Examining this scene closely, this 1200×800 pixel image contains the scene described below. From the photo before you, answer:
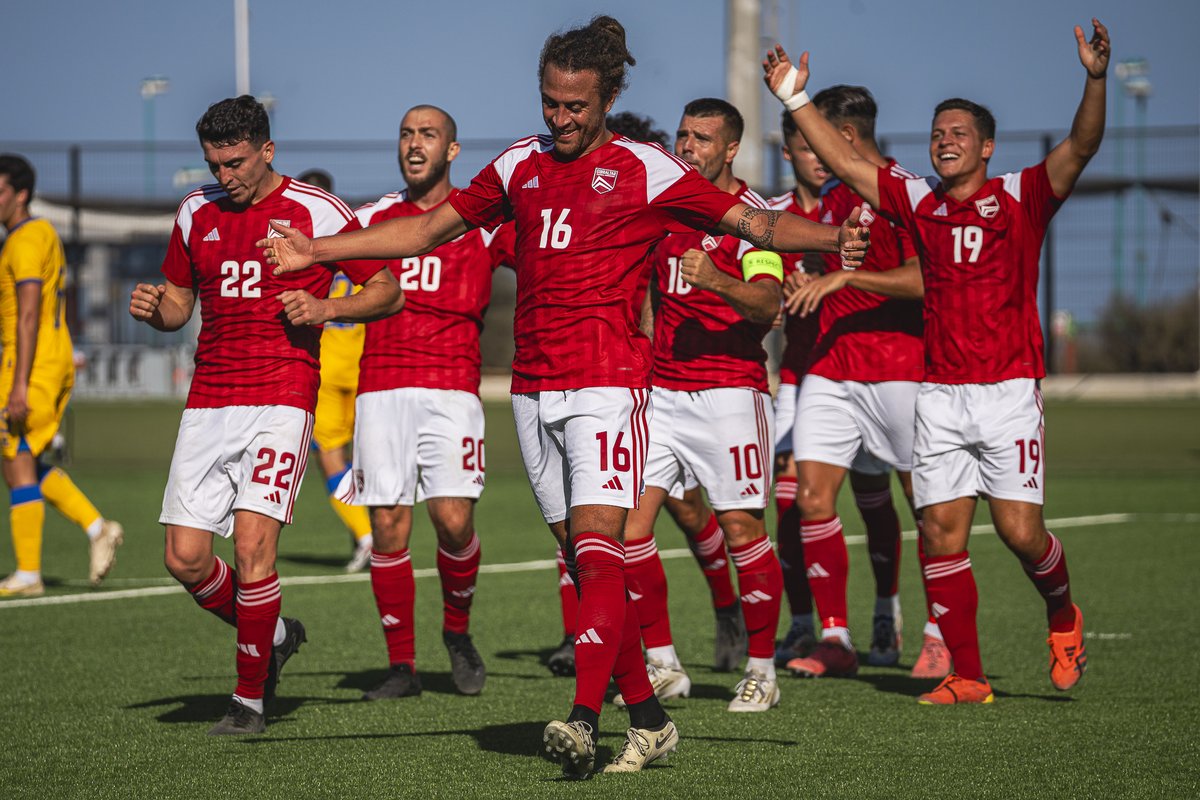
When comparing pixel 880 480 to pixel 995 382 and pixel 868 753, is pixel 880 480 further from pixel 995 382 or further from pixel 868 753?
pixel 868 753

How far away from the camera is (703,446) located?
270 inches

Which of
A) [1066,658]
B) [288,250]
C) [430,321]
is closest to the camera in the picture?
[288,250]

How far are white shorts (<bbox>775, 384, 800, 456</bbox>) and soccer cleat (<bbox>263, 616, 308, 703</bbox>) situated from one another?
9.24 ft

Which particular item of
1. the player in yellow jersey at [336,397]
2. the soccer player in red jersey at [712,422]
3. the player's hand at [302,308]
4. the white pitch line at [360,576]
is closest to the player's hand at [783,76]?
the soccer player in red jersey at [712,422]

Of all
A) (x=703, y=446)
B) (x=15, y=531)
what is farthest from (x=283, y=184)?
(x=15, y=531)

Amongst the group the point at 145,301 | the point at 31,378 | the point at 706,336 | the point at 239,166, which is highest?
the point at 239,166

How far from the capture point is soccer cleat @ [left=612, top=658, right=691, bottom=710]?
668 centimetres

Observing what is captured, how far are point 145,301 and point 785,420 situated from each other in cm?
354

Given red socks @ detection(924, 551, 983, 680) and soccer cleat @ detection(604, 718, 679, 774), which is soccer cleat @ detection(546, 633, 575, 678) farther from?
soccer cleat @ detection(604, 718, 679, 774)

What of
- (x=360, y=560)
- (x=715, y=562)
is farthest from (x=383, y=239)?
(x=360, y=560)

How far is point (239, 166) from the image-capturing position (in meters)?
6.09

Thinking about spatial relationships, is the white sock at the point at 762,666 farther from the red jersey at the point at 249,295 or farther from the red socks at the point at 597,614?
the red jersey at the point at 249,295

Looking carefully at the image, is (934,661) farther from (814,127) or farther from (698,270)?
(814,127)

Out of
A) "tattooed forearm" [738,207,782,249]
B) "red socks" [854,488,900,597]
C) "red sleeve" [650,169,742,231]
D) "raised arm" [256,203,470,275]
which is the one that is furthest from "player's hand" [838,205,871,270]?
"red socks" [854,488,900,597]
